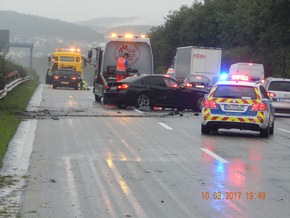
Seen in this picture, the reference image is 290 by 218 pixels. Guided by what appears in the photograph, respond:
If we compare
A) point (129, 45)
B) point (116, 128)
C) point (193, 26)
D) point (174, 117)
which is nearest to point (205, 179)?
point (116, 128)

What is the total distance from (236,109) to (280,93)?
10029mm

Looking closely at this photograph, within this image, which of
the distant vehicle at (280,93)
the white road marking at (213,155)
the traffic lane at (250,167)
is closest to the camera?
the traffic lane at (250,167)

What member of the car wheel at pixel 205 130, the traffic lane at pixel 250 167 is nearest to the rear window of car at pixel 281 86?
the traffic lane at pixel 250 167

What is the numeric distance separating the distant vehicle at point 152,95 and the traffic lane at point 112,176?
9271mm

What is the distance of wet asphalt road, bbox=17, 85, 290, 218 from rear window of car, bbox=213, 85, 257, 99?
107 cm

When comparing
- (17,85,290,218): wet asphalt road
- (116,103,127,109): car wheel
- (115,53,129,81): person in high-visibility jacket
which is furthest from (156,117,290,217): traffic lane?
(115,53,129,81): person in high-visibility jacket

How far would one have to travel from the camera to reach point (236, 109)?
17.0 m

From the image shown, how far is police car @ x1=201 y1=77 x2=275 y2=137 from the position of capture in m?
17.0

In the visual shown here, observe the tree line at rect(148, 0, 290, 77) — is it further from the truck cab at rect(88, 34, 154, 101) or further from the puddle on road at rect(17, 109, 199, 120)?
the puddle on road at rect(17, 109, 199, 120)

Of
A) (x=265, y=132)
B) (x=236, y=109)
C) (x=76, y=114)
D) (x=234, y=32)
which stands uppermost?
(x=234, y=32)

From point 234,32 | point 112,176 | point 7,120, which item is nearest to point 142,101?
point 7,120

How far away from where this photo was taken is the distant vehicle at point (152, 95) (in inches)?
1035

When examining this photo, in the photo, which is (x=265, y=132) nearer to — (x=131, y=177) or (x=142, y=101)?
(x=131, y=177)

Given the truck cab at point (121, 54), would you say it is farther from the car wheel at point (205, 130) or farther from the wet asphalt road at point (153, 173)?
the car wheel at point (205, 130)
